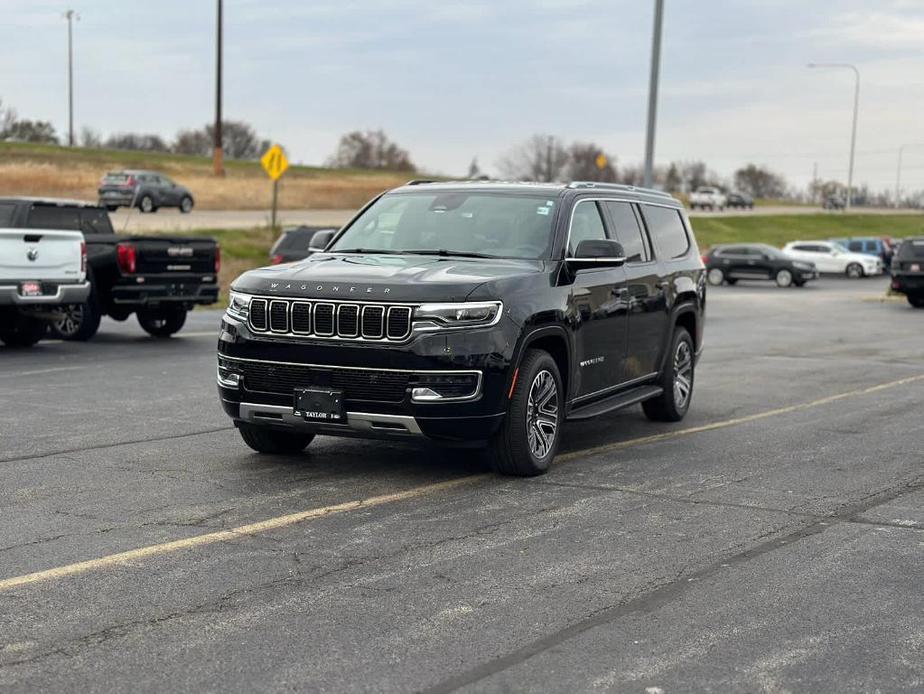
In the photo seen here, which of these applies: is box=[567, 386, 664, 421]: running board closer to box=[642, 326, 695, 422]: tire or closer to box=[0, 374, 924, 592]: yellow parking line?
box=[642, 326, 695, 422]: tire

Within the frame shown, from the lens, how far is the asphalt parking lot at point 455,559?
16.1 ft

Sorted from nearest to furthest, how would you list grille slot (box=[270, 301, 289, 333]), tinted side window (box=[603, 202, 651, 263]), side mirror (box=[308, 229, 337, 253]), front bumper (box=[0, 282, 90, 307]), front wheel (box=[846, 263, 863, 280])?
grille slot (box=[270, 301, 289, 333]) < side mirror (box=[308, 229, 337, 253]) < tinted side window (box=[603, 202, 651, 263]) < front bumper (box=[0, 282, 90, 307]) < front wheel (box=[846, 263, 863, 280])

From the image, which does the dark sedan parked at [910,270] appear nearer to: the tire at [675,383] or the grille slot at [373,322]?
the tire at [675,383]

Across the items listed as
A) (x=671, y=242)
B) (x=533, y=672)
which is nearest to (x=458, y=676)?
(x=533, y=672)

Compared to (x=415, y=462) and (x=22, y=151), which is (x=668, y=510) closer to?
(x=415, y=462)

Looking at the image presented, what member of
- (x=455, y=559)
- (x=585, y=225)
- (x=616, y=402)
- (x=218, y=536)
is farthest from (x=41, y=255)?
(x=455, y=559)

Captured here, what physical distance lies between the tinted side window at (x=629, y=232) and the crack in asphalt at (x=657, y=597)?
2.92m

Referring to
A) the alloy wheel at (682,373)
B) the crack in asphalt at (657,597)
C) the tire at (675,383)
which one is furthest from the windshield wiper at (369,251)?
the crack in asphalt at (657,597)

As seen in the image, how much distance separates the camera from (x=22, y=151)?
72.2m

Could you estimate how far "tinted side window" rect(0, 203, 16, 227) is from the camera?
16.9m

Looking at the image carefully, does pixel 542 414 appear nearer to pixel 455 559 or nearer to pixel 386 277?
pixel 386 277

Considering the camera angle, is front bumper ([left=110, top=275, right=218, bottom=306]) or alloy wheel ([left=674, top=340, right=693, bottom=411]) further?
front bumper ([left=110, top=275, right=218, bottom=306])

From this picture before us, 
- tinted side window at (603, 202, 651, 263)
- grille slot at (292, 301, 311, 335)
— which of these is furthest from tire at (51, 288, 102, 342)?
grille slot at (292, 301, 311, 335)

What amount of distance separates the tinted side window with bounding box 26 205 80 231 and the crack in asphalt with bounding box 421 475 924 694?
12.2 meters
